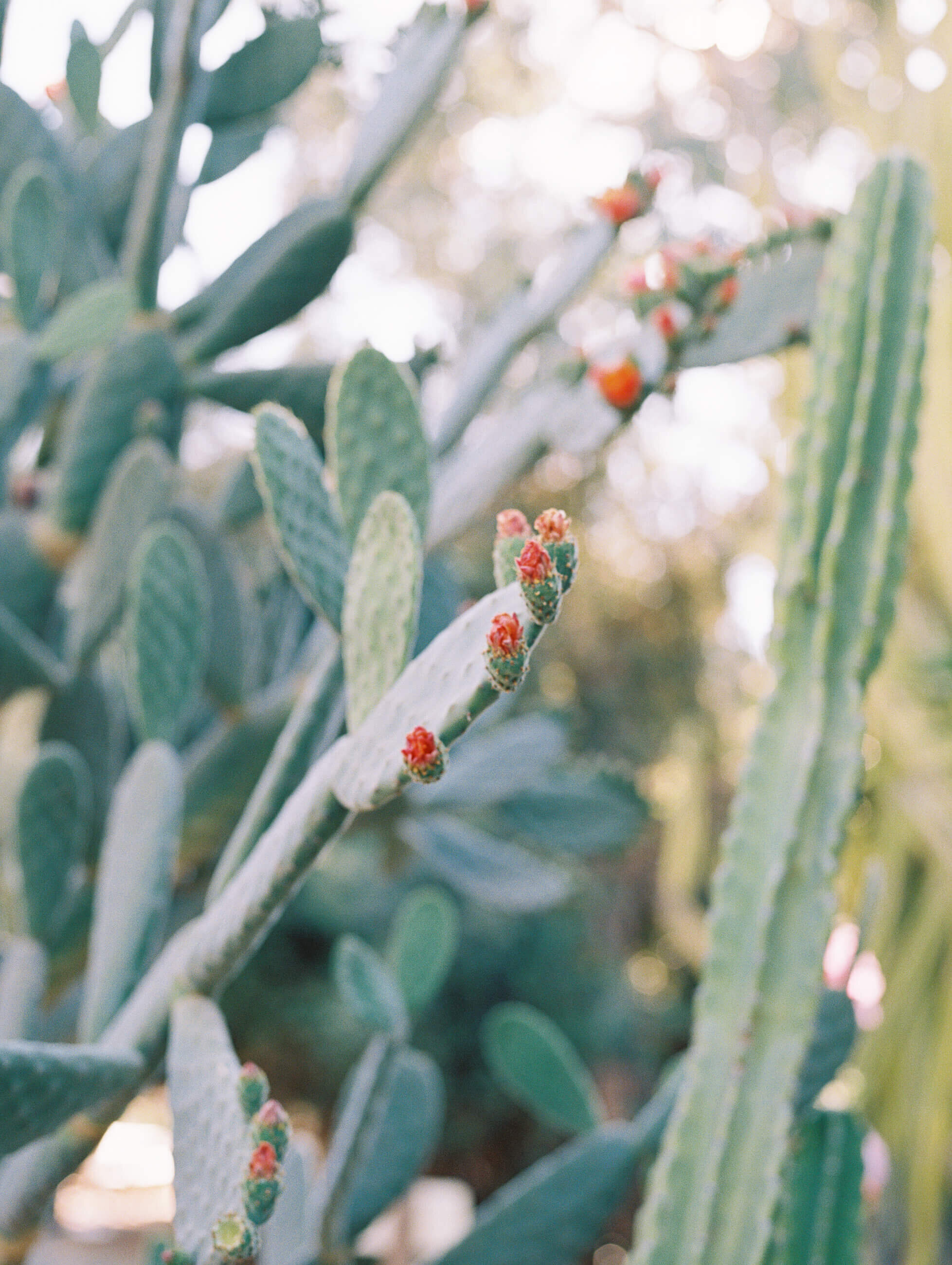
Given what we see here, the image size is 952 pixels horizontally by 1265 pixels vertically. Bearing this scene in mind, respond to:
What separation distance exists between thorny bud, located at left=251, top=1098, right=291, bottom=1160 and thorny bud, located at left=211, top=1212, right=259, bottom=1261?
3 centimetres

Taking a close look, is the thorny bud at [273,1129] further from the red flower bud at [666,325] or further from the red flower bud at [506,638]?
the red flower bud at [666,325]

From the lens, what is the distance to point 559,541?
400 mm

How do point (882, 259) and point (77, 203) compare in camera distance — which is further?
point (77, 203)

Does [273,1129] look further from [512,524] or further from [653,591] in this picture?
[653,591]

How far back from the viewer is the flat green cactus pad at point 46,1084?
496 millimetres

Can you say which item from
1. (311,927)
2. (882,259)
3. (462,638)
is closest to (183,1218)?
(462,638)

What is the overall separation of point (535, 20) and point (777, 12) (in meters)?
1.13

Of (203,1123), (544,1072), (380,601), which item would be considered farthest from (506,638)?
(544,1072)

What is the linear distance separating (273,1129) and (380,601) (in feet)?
0.74

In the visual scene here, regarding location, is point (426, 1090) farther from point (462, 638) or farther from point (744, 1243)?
point (462, 638)

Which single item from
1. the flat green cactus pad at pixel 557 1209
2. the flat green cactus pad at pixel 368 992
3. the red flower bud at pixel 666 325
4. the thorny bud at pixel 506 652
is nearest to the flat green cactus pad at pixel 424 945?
the flat green cactus pad at pixel 368 992

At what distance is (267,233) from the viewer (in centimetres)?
89

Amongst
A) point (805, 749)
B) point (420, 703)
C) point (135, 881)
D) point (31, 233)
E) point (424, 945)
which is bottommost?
point (424, 945)

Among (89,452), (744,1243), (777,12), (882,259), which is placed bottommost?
(777,12)
